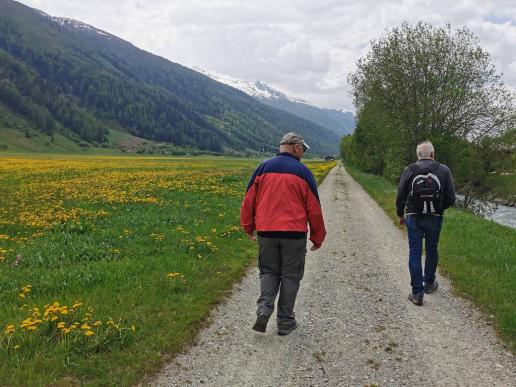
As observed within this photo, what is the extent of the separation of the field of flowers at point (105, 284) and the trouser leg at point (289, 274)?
1.49m

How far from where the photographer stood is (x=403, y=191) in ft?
28.5

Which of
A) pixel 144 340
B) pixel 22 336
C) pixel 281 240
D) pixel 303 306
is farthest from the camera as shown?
pixel 303 306

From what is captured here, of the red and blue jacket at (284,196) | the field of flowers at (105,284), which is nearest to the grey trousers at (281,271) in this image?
the red and blue jacket at (284,196)

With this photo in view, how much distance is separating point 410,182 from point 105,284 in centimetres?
656

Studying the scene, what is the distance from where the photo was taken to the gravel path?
5.52 meters

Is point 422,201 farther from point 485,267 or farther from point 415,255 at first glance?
point 485,267

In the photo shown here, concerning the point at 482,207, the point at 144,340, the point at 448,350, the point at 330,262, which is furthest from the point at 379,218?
the point at 482,207

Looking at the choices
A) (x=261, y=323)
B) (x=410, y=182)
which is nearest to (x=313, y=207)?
(x=261, y=323)

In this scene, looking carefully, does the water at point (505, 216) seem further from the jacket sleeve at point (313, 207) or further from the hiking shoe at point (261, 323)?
the hiking shoe at point (261, 323)

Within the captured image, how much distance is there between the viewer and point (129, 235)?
505 inches

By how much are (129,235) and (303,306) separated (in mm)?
6805

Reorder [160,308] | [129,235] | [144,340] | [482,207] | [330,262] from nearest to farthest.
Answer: [144,340], [160,308], [330,262], [129,235], [482,207]

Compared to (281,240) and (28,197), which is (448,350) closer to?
(281,240)

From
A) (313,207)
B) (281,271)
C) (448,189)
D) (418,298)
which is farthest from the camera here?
(418,298)
